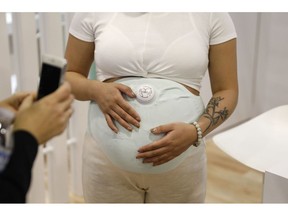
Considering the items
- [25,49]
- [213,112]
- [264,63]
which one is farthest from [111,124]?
[264,63]

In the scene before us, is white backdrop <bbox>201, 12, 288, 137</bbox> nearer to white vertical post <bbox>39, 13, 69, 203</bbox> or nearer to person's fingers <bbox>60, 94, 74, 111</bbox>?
white vertical post <bbox>39, 13, 69, 203</bbox>

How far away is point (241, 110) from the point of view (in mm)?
1442

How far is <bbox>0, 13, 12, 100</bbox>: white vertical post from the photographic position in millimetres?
1223

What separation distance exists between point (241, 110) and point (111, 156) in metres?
0.65

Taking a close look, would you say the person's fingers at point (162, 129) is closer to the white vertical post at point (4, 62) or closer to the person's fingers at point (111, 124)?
the person's fingers at point (111, 124)

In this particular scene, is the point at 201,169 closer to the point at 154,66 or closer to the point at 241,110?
the point at 154,66

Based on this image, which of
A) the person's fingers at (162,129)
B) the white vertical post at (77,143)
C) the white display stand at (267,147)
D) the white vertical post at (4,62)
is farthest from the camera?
the white vertical post at (77,143)

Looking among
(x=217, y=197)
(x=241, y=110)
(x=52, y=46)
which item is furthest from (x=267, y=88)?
(x=52, y=46)

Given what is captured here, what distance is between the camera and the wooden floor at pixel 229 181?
1668mm

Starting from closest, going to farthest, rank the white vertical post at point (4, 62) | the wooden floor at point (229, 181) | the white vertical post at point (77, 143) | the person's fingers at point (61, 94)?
the person's fingers at point (61, 94)
the white vertical post at point (4, 62)
the white vertical post at point (77, 143)
the wooden floor at point (229, 181)

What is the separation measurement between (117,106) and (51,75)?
278 millimetres

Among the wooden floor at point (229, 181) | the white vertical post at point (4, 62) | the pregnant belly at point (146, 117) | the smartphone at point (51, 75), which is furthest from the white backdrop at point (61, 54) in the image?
the smartphone at point (51, 75)

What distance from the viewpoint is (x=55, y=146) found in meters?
1.50

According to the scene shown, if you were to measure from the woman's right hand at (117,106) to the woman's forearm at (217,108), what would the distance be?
149 mm
